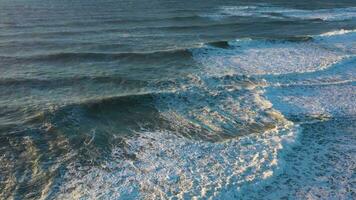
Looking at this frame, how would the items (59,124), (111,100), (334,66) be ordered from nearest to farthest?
1. (59,124)
2. (111,100)
3. (334,66)

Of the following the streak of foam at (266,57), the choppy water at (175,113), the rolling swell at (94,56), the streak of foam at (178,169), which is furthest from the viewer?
the rolling swell at (94,56)

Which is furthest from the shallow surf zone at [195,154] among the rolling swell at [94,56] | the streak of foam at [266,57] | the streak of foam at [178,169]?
the rolling swell at [94,56]

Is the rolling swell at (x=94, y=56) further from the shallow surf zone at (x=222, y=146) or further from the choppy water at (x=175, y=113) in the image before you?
the shallow surf zone at (x=222, y=146)

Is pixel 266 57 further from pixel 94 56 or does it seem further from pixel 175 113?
pixel 175 113

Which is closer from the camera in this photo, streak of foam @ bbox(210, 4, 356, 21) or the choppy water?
the choppy water

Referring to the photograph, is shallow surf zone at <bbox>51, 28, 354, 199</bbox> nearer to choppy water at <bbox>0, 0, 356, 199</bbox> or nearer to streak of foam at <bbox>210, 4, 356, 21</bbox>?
choppy water at <bbox>0, 0, 356, 199</bbox>

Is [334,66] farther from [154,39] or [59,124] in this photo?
[59,124]

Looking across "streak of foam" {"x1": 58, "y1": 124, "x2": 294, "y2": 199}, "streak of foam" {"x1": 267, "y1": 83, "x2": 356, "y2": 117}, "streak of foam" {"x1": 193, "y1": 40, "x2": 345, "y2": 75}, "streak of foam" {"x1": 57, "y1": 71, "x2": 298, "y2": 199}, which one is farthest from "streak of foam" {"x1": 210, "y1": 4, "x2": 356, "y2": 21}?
"streak of foam" {"x1": 58, "y1": 124, "x2": 294, "y2": 199}

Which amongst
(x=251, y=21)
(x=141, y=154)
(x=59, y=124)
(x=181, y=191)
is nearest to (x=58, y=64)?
(x=59, y=124)
